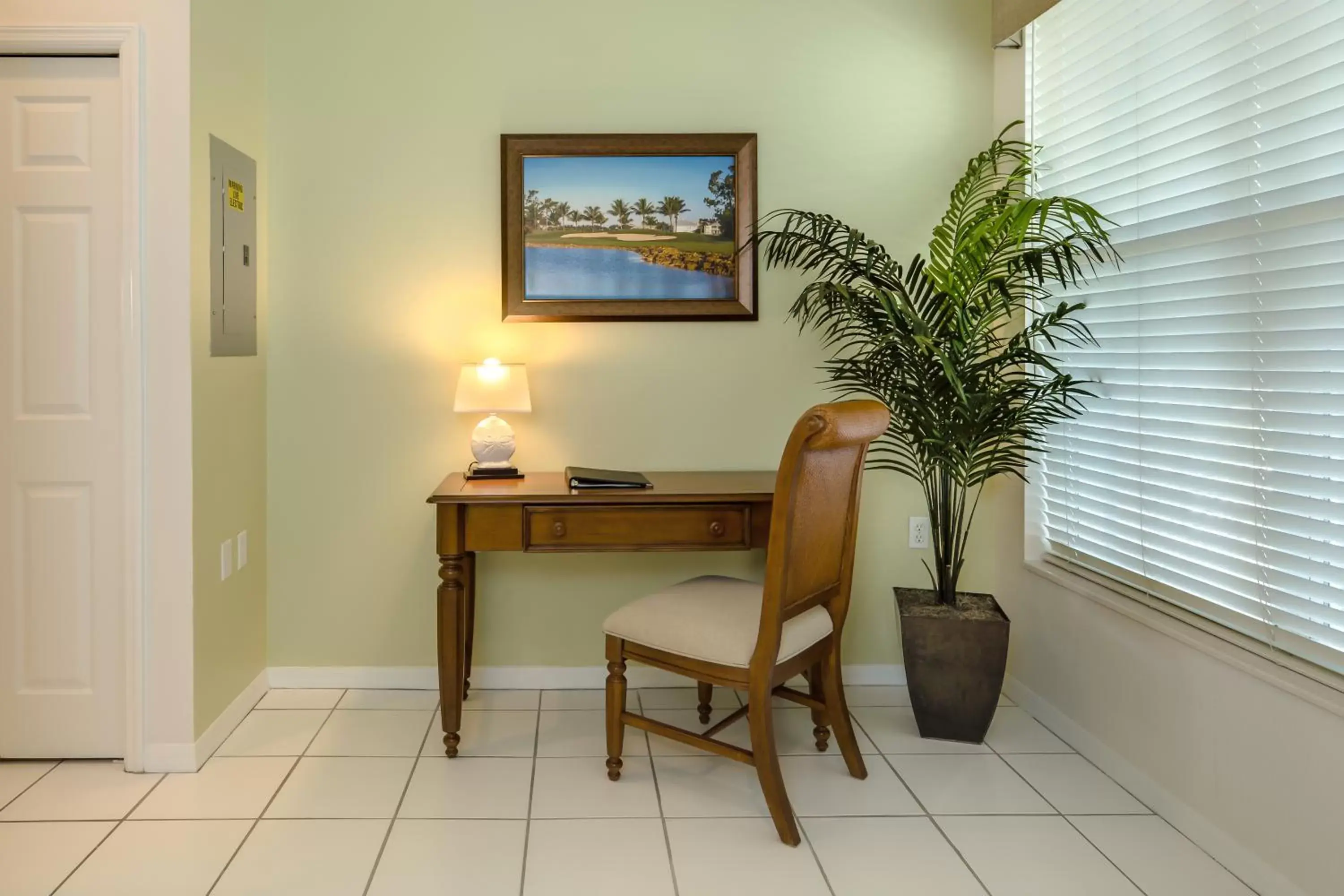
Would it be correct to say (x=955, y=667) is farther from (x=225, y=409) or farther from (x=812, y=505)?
(x=225, y=409)

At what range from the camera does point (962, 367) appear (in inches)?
114

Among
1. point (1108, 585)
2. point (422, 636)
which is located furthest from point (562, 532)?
point (1108, 585)

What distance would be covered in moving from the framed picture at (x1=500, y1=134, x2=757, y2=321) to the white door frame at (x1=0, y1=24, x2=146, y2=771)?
1.14 meters

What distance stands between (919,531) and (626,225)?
1518 mm

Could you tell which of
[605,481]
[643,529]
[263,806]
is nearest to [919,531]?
[643,529]

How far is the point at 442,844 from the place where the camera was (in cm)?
230

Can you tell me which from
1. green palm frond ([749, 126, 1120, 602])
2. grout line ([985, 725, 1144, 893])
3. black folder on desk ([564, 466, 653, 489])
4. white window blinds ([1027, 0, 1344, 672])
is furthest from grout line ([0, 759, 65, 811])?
white window blinds ([1027, 0, 1344, 672])

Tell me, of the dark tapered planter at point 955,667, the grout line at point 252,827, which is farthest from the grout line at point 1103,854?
the grout line at point 252,827

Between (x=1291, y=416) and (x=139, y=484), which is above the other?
(x=1291, y=416)

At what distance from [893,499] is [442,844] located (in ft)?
6.47

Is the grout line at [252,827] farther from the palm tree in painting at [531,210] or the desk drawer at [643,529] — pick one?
the palm tree in painting at [531,210]

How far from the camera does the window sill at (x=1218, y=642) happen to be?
1963 mm

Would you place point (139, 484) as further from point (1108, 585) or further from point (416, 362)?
point (1108, 585)

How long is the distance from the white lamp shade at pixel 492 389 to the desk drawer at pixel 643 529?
48 centimetres
